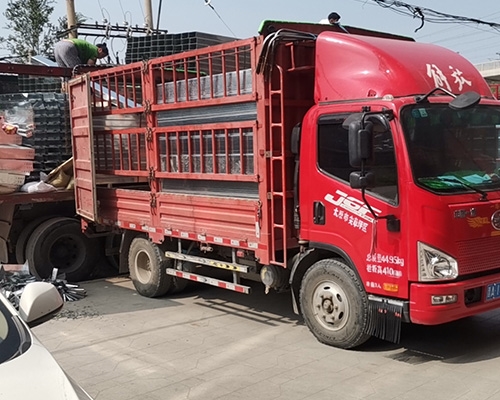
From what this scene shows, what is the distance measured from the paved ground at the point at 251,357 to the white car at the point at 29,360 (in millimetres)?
1667

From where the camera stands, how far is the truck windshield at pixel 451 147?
15.7 feet

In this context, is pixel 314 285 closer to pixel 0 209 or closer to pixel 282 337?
pixel 282 337

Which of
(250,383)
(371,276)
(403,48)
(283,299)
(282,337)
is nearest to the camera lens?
(250,383)

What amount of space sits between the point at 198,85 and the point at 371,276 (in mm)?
2832

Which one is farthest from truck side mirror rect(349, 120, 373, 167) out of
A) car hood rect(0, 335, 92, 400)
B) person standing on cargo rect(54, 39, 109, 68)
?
person standing on cargo rect(54, 39, 109, 68)

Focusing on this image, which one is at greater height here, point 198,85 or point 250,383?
point 198,85

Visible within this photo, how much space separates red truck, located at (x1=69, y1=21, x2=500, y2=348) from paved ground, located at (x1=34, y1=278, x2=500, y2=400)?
37 centimetres

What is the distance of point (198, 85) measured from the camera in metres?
6.48

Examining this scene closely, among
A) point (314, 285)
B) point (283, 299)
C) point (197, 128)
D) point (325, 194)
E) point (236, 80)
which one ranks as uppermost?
point (236, 80)

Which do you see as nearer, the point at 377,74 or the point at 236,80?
the point at 377,74

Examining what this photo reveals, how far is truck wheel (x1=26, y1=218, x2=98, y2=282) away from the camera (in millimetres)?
8805

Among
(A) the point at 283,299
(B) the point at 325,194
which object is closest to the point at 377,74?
(B) the point at 325,194

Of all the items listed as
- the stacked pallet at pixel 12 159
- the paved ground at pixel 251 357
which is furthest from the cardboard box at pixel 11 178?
the paved ground at pixel 251 357

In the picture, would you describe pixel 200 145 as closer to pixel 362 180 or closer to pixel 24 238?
pixel 362 180
